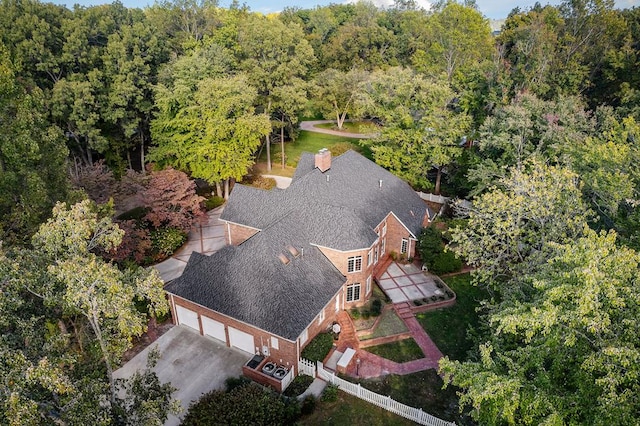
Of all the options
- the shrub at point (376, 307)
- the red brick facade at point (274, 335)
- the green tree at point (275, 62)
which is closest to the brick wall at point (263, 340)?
the red brick facade at point (274, 335)

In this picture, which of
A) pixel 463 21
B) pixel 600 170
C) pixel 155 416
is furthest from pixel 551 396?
pixel 463 21

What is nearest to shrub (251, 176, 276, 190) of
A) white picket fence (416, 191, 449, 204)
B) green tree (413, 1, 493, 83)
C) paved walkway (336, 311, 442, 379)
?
white picket fence (416, 191, 449, 204)

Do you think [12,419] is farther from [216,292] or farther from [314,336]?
[314,336]

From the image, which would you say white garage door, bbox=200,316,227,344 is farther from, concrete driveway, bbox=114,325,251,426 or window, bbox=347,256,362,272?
window, bbox=347,256,362,272

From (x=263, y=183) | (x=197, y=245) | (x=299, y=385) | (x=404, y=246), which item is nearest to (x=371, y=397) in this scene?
(x=299, y=385)

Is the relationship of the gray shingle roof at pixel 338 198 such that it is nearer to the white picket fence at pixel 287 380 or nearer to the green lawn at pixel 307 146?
the white picket fence at pixel 287 380
